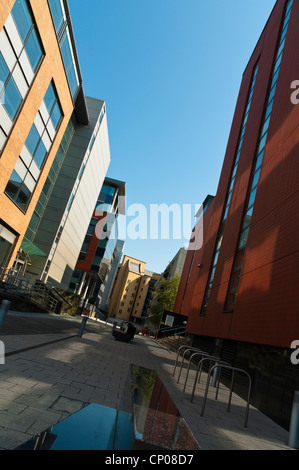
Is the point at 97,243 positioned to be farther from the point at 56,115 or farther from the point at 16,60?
the point at 16,60

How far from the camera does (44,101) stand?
20000 millimetres

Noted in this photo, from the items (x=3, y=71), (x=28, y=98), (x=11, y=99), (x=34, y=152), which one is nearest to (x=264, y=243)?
(x=3, y=71)

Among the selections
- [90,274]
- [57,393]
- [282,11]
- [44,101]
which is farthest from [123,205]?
[57,393]

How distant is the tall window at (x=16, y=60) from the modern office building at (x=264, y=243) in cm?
1241

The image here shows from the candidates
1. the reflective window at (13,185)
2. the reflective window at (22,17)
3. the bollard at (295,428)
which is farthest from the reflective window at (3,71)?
the bollard at (295,428)

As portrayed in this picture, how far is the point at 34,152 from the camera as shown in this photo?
787 inches

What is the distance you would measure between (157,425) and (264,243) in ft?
26.0

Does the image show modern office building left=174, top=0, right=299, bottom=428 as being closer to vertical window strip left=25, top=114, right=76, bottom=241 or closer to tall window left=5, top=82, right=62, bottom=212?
tall window left=5, top=82, right=62, bottom=212

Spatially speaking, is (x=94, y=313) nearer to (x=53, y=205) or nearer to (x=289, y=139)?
(x=53, y=205)

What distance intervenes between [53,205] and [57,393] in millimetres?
27899

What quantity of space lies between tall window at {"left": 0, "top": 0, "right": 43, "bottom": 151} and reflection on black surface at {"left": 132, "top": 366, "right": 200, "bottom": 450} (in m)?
14.8

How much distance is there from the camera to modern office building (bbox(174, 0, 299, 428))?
8008 millimetres

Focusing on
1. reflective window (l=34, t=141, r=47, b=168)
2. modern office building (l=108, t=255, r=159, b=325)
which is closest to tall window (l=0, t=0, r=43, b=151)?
reflective window (l=34, t=141, r=47, b=168)
